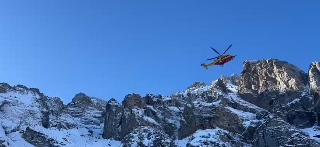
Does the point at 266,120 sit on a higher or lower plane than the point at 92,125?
lower

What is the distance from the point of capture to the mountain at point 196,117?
259ft

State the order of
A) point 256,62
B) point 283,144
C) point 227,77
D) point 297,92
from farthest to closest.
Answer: point 227,77, point 256,62, point 297,92, point 283,144

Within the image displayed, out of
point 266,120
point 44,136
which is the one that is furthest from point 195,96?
point 44,136

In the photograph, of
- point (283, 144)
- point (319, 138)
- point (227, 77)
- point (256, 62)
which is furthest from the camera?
point (227, 77)

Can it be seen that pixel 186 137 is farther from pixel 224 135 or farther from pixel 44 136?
pixel 44 136

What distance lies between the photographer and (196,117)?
87.9 metres

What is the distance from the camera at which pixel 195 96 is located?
113 metres

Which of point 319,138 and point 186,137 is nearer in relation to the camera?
point 319,138

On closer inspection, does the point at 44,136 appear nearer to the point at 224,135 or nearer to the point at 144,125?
the point at 144,125

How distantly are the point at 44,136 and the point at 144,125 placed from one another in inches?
865

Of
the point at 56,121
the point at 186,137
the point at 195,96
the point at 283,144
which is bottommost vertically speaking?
the point at 283,144

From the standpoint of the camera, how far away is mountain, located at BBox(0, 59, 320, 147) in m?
79.0

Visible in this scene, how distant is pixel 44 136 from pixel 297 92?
56.8 metres

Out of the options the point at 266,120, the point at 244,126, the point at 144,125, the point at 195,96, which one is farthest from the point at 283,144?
the point at 195,96
